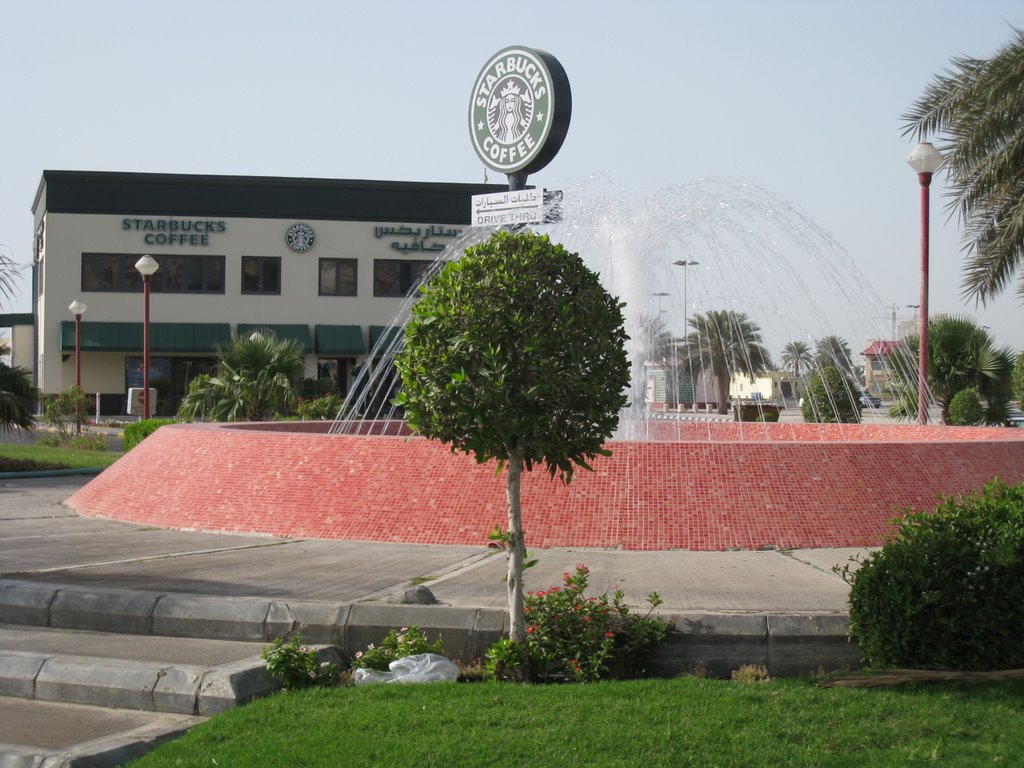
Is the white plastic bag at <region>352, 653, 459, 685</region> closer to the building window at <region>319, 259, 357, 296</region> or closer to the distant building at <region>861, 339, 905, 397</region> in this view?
the distant building at <region>861, 339, 905, 397</region>

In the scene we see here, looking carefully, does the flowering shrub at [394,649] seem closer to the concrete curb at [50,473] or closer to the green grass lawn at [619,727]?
the green grass lawn at [619,727]

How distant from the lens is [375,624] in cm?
670

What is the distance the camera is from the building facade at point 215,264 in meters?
47.7

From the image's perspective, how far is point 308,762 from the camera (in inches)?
187

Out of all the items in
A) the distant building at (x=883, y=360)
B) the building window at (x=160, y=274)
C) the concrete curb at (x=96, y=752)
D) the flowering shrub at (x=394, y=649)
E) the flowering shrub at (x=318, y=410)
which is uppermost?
the building window at (x=160, y=274)

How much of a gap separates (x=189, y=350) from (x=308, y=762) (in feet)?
149

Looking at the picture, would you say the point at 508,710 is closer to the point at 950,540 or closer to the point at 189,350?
the point at 950,540

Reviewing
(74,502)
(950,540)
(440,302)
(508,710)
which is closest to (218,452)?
(74,502)

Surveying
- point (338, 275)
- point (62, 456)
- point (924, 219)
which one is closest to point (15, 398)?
point (62, 456)

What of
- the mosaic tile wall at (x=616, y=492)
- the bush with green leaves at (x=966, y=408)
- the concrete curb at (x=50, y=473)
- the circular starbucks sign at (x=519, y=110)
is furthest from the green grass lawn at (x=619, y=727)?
the bush with green leaves at (x=966, y=408)

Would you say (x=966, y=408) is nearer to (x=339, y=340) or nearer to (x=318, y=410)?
(x=318, y=410)

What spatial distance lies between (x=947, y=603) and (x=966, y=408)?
20950mm

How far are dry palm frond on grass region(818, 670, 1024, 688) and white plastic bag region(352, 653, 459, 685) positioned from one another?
2072mm

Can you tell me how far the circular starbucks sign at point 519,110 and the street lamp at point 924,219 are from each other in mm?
5991
